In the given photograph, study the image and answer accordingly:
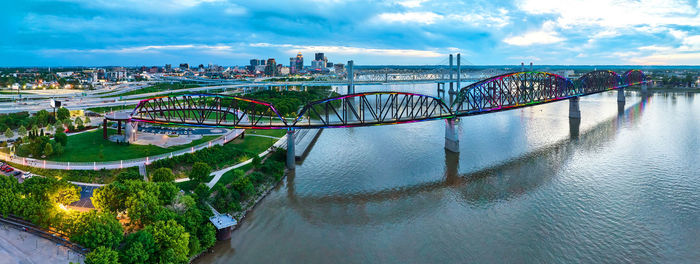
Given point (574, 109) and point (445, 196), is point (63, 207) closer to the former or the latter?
point (445, 196)

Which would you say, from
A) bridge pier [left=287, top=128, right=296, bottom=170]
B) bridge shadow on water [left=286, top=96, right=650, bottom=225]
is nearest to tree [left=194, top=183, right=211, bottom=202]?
bridge shadow on water [left=286, top=96, right=650, bottom=225]

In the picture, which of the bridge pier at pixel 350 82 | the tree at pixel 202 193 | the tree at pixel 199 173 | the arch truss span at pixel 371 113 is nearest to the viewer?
the tree at pixel 202 193

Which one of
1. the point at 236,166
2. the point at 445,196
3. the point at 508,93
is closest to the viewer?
the point at 445,196

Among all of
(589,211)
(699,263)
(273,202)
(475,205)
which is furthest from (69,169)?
(699,263)

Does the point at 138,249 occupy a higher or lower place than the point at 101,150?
lower

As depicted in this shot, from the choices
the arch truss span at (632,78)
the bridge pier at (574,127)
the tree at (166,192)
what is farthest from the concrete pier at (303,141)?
the arch truss span at (632,78)

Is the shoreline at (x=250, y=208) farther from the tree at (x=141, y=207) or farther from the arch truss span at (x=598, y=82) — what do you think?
the arch truss span at (x=598, y=82)

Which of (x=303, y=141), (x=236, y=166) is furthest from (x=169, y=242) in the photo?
(x=303, y=141)

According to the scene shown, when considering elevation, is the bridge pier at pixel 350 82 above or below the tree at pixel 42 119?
above
